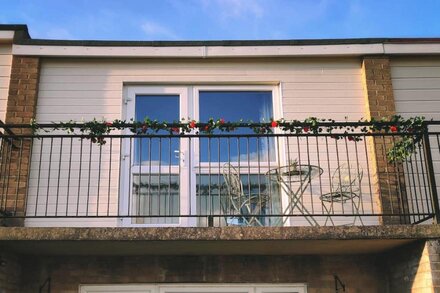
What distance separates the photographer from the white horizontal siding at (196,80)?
7574 mm

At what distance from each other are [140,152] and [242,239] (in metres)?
2.03

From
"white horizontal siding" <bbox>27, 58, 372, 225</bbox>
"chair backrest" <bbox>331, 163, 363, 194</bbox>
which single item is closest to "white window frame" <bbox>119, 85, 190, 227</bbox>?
"white horizontal siding" <bbox>27, 58, 372, 225</bbox>

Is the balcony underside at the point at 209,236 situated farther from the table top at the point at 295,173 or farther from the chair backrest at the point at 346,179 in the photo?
the chair backrest at the point at 346,179

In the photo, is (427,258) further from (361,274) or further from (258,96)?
(258,96)

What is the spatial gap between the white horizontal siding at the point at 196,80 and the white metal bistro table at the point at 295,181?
0.40 m

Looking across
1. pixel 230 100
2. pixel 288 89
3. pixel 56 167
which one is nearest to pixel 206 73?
pixel 230 100

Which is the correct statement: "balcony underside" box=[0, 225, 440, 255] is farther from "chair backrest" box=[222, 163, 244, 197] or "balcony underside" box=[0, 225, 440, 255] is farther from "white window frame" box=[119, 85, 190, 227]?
"white window frame" box=[119, 85, 190, 227]

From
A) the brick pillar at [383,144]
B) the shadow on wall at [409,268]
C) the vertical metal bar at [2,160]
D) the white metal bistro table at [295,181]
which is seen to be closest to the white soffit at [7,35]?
the vertical metal bar at [2,160]

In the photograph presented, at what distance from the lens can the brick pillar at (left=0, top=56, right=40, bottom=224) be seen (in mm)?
6887

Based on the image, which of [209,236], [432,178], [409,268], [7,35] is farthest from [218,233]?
[7,35]

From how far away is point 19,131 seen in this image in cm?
727

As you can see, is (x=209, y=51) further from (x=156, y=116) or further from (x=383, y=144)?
(x=383, y=144)

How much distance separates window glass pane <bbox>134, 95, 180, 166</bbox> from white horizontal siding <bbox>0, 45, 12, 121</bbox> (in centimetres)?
176

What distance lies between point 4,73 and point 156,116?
85.1 inches
